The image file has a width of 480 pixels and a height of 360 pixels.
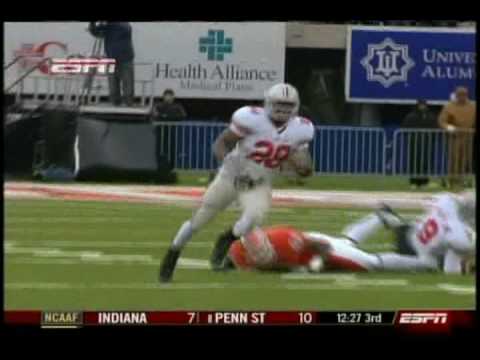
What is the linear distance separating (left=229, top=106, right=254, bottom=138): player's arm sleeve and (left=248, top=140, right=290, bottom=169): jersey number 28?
12cm

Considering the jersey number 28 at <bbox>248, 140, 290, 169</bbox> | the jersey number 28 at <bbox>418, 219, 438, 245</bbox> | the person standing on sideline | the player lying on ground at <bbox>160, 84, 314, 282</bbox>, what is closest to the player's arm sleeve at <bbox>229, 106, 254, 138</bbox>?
the player lying on ground at <bbox>160, 84, 314, 282</bbox>

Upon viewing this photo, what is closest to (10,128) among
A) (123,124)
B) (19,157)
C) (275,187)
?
(19,157)

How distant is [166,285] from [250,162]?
590 millimetres

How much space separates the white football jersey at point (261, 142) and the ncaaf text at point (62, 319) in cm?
93

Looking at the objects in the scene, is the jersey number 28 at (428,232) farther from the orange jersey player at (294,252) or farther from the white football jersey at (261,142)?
the white football jersey at (261,142)

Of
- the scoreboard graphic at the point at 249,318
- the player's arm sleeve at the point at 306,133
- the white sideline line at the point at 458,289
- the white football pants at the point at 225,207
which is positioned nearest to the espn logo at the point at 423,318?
the scoreboard graphic at the point at 249,318

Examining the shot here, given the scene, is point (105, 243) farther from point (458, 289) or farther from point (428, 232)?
point (458, 289)

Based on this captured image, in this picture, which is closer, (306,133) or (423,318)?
(423,318)

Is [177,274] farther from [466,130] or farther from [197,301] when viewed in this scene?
[466,130]

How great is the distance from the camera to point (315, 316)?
A: 16.6 feet

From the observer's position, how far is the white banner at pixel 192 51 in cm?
497

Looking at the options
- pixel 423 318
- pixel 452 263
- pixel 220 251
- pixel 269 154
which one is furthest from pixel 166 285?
pixel 452 263

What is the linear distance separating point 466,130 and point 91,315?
1.51m

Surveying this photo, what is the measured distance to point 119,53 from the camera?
5.16 m
